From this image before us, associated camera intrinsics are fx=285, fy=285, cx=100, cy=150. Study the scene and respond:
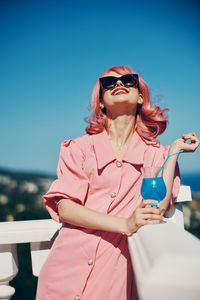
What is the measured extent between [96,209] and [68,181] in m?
0.22

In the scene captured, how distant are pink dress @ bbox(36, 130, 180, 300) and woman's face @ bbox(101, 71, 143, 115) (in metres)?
0.23

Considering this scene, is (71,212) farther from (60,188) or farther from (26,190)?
(26,190)

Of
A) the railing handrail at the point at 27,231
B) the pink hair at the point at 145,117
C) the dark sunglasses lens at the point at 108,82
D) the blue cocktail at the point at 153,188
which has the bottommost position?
the railing handrail at the point at 27,231

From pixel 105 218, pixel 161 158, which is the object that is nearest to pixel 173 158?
pixel 161 158

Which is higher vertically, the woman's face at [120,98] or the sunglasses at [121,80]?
the sunglasses at [121,80]

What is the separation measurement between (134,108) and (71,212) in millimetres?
875


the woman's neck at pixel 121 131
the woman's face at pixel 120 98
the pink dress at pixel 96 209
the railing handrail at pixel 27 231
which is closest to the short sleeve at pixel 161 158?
the pink dress at pixel 96 209

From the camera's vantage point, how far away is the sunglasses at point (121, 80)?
1.90 m

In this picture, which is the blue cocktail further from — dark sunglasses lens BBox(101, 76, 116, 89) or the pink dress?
dark sunglasses lens BBox(101, 76, 116, 89)

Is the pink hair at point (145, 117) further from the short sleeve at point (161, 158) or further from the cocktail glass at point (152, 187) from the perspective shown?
the cocktail glass at point (152, 187)

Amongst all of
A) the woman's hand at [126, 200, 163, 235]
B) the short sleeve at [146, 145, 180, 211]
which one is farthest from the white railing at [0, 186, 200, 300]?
the short sleeve at [146, 145, 180, 211]

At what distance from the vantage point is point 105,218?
140cm

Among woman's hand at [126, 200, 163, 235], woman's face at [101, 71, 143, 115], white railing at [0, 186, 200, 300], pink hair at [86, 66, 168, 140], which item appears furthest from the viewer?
pink hair at [86, 66, 168, 140]

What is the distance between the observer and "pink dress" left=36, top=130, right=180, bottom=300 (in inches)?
57.1
